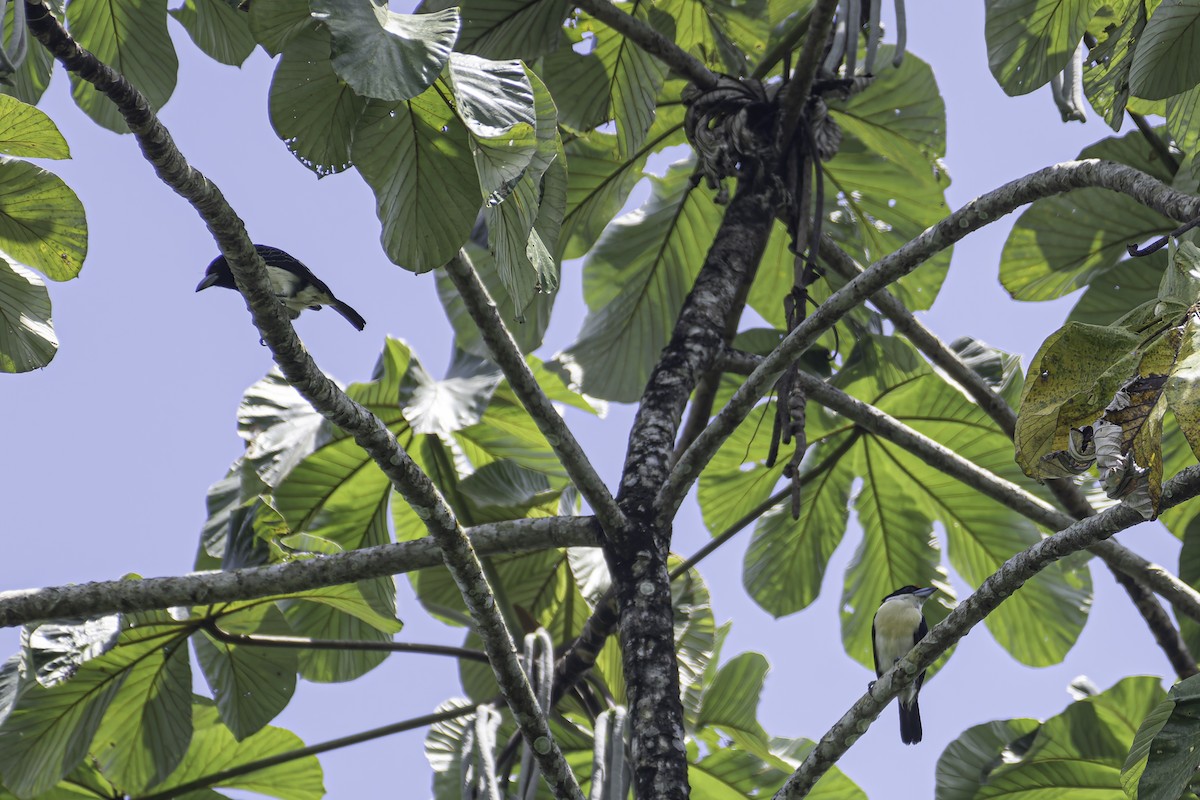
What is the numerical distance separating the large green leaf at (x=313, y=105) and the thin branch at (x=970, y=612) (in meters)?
1.32

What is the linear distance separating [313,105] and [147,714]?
6.46 ft

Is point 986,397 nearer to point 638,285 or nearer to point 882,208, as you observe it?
point 882,208

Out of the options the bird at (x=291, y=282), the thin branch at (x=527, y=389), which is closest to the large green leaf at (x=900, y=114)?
the bird at (x=291, y=282)

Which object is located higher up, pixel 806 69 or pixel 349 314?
pixel 806 69

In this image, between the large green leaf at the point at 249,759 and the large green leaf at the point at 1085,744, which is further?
the large green leaf at the point at 249,759

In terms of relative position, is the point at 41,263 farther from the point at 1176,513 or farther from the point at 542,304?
the point at 1176,513

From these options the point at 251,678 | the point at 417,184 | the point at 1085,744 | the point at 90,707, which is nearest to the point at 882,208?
the point at 1085,744

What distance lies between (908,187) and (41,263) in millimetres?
2672

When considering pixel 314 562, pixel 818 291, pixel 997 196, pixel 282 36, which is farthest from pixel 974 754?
pixel 282 36

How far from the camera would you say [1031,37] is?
109 inches

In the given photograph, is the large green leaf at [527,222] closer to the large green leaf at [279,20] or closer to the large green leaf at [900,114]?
the large green leaf at [279,20]

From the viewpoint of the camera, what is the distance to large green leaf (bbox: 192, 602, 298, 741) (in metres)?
3.42

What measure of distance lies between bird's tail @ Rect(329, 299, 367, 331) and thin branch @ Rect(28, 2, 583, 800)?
154 centimetres

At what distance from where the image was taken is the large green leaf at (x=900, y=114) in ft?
12.4
